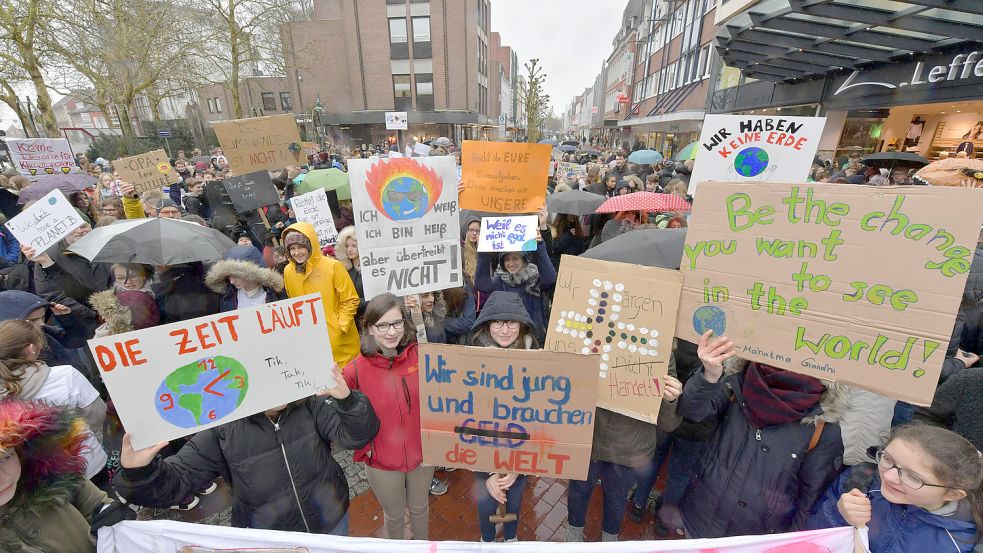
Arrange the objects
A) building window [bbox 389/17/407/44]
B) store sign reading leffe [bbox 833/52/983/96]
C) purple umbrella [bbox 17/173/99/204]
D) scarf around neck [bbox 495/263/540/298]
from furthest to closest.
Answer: building window [bbox 389/17/407/44] < store sign reading leffe [bbox 833/52/983/96] < purple umbrella [bbox 17/173/99/204] < scarf around neck [bbox 495/263/540/298]

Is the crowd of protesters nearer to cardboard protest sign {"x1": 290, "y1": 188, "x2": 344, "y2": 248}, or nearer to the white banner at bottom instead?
the white banner at bottom

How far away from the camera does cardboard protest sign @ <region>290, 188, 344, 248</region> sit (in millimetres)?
5248

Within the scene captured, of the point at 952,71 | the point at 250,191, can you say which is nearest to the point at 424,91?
the point at 250,191

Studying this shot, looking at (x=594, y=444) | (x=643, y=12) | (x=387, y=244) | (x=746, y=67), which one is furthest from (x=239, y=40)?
(x=643, y=12)

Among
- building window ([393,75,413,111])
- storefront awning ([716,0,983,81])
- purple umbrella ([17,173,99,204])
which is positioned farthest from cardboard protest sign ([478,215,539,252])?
building window ([393,75,413,111])

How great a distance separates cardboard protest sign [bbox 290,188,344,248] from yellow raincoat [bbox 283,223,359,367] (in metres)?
1.50

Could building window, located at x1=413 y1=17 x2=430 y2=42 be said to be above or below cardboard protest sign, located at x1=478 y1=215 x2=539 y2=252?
above

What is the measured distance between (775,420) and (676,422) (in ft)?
1.58

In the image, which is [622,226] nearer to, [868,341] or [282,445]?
[868,341]

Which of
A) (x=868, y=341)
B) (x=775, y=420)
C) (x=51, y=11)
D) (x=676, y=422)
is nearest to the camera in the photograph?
(x=868, y=341)

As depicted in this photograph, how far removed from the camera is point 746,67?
14391mm

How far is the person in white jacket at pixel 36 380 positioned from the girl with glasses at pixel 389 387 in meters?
1.38

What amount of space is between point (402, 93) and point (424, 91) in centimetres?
202

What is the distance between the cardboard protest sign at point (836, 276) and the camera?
5.20ft
